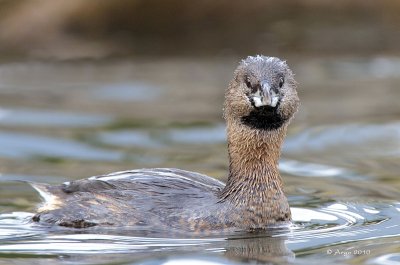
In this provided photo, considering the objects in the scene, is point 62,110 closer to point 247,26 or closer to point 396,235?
point 247,26

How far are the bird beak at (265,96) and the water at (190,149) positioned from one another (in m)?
1.03

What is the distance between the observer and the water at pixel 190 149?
8367mm

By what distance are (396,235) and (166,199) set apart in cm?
184

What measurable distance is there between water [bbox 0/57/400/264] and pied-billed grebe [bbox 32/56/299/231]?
153 millimetres

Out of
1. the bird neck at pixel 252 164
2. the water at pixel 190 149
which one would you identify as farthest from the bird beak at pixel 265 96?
the water at pixel 190 149

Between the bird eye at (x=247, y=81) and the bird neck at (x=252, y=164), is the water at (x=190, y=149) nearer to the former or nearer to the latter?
the bird neck at (x=252, y=164)

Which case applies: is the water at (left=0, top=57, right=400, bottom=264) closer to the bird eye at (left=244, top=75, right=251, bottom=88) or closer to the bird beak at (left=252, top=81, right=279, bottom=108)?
the bird beak at (left=252, top=81, right=279, bottom=108)

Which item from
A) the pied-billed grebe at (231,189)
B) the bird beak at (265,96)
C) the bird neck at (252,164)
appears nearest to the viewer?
the bird beak at (265,96)

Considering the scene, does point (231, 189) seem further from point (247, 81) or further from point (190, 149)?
point (190, 149)

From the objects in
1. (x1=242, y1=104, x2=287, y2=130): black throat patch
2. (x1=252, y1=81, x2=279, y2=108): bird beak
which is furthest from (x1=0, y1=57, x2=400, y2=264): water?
(x1=252, y1=81, x2=279, y2=108): bird beak

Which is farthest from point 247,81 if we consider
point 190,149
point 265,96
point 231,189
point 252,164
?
point 190,149

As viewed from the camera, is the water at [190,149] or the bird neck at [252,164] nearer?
the water at [190,149]

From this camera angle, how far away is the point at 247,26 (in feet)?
61.7

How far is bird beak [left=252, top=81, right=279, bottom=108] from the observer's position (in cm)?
861
